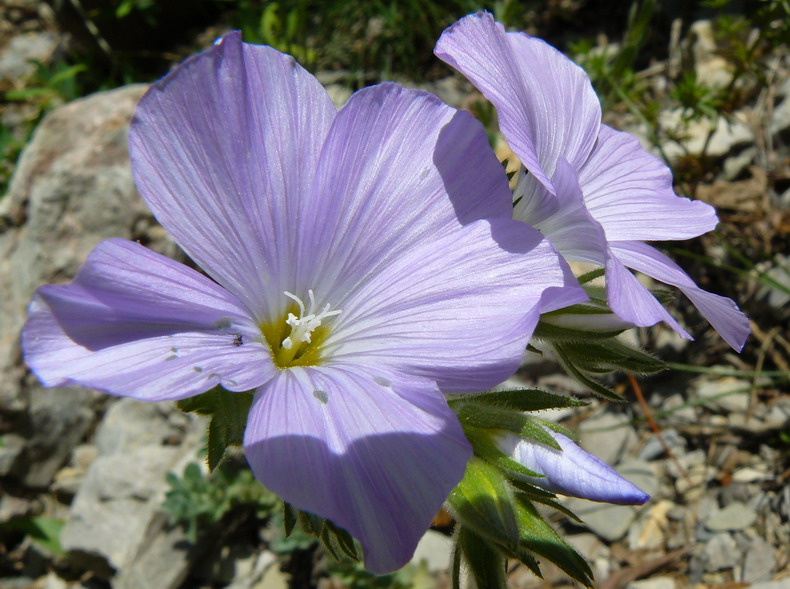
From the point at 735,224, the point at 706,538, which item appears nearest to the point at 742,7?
the point at 735,224

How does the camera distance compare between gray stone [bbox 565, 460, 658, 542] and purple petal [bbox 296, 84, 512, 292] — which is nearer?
purple petal [bbox 296, 84, 512, 292]

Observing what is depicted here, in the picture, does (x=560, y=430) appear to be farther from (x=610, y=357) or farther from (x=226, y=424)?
(x=226, y=424)

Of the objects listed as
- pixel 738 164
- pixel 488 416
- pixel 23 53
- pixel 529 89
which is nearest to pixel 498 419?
pixel 488 416

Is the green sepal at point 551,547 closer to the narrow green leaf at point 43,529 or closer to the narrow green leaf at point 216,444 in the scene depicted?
the narrow green leaf at point 216,444

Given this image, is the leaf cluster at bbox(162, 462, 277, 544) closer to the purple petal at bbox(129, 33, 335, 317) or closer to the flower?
the purple petal at bbox(129, 33, 335, 317)

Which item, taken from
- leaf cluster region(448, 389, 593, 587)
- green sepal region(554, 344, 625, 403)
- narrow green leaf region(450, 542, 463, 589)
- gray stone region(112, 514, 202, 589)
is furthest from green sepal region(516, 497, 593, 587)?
gray stone region(112, 514, 202, 589)

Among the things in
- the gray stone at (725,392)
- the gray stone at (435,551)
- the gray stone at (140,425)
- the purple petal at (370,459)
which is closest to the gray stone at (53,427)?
the gray stone at (140,425)

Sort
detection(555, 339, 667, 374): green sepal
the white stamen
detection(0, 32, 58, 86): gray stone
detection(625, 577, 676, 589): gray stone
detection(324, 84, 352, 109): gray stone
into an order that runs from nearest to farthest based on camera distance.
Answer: the white stamen
detection(555, 339, 667, 374): green sepal
detection(625, 577, 676, 589): gray stone
detection(324, 84, 352, 109): gray stone
detection(0, 32, 58, 86): gray stone

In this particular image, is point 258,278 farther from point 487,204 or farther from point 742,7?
point 742,7
